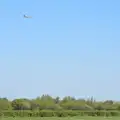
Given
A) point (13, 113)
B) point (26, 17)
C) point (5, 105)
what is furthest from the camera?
point (5, 105)

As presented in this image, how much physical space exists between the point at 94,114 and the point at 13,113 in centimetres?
1423

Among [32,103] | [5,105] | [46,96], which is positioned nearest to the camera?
[5,105]

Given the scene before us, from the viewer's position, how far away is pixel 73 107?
95.6 metres

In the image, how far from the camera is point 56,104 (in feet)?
316

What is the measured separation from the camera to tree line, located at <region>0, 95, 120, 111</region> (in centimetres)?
8725

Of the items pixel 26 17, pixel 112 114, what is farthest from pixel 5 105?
pixel 26 17

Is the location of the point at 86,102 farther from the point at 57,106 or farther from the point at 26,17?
the point at 26,17

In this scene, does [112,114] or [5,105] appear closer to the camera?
[112,114]

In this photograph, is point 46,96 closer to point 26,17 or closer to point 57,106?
point 57,106

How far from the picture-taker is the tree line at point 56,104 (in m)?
87.2

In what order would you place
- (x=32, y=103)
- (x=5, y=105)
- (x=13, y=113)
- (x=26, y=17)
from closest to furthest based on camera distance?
(x=26, y=17), (x=13, y=113), (x=5, y=105), (x=32, y=103)

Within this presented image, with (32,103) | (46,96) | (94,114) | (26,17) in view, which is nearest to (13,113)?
(94,114)

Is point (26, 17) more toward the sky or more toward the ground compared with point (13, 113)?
more toward the sky

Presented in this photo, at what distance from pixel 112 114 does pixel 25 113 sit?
15381 mm
